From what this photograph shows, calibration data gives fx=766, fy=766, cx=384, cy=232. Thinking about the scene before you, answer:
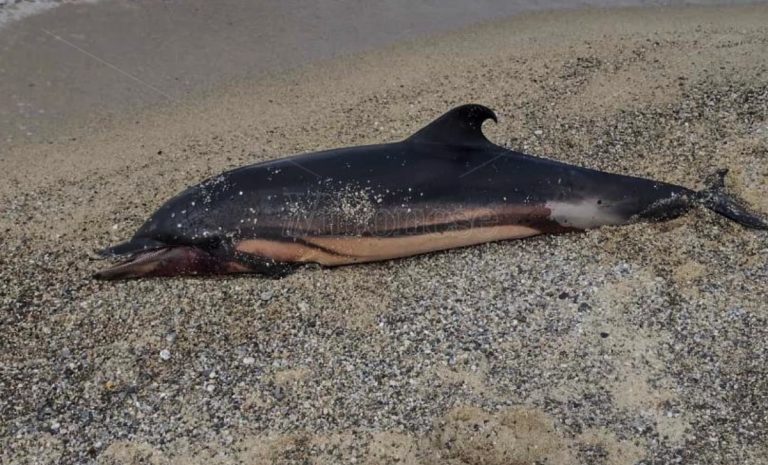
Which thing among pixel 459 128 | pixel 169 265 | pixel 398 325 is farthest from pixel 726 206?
pixel 169 265

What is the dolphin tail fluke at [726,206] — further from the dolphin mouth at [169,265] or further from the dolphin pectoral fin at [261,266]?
the dolphin mouth at [169,265]

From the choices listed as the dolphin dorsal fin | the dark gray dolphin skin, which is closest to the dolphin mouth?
the dark gray dolphin skin

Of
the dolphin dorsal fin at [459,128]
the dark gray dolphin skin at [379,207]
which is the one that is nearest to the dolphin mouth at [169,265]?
the dark gray dolphin skin at [379,207]

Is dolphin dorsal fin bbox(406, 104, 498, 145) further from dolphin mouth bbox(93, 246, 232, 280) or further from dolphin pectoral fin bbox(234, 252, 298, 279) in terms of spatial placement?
dolphin mouth bbox(93, 246, 232, 280)

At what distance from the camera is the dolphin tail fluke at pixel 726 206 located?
5.95 m

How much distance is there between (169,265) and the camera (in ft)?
18.5

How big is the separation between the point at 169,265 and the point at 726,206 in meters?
4.34

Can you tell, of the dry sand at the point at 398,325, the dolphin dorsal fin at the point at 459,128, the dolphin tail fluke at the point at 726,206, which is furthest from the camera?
the dolphin tail fluke at the point at 726,206

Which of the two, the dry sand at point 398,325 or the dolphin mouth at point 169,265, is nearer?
the dry sand at point 398,325

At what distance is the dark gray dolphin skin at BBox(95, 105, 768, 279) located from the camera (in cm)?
568

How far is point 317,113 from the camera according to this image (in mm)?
8133

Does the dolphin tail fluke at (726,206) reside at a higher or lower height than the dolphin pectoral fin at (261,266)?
higher

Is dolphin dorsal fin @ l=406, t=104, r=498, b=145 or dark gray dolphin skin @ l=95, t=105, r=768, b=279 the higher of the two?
dolphin dorsal fin @ l=406, t=104, r=498, b=145

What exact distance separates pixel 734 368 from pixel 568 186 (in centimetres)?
187
